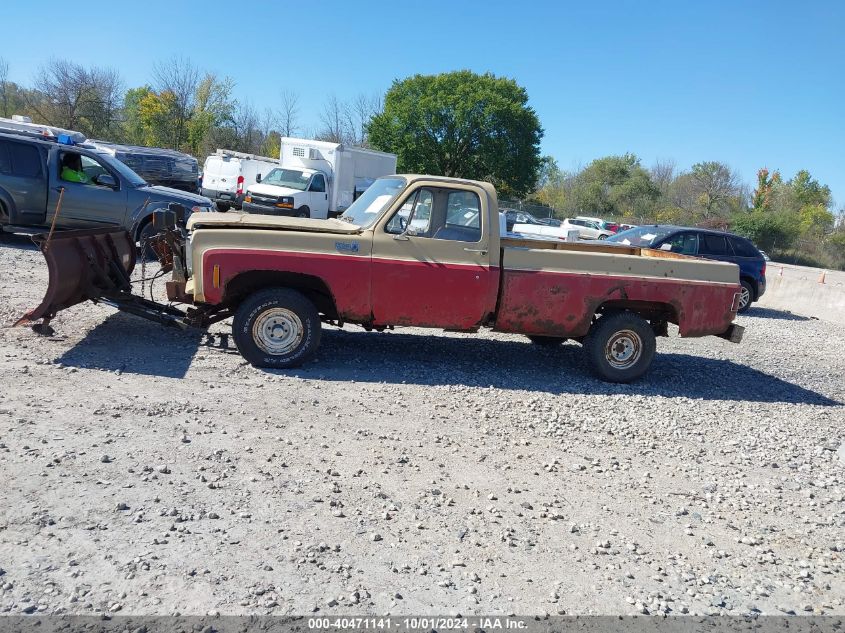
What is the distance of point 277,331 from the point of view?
6.71m

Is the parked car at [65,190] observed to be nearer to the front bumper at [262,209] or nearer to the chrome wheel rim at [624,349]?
the front bumper at [262,209]

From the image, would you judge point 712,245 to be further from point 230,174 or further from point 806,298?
point 230,174

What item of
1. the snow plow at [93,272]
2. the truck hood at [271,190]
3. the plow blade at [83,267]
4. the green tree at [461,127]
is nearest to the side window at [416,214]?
the snow plow at [93,272]

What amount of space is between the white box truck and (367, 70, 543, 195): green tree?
2388 cm

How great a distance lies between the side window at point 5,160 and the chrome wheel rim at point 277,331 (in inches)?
316

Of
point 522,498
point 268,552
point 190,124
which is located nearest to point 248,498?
point 268,552

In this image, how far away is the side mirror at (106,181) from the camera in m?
12.0

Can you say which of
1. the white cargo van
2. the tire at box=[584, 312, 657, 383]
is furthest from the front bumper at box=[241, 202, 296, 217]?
the tire at box=[584, 312, 657, 383]

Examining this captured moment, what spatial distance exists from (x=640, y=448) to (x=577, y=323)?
1.92 metres

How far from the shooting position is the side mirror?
11992 millimetres

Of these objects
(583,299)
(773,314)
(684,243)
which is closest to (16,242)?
(583,299)

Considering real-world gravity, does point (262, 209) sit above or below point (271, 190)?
below

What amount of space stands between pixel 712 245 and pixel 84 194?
12.2 m

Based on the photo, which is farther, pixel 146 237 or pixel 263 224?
pixel 146 237
